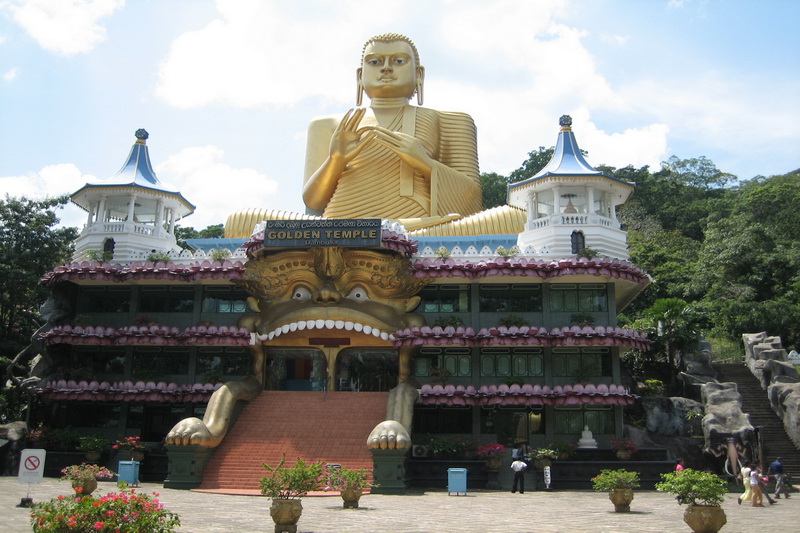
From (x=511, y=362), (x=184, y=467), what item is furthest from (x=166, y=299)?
(x=511, y=362)

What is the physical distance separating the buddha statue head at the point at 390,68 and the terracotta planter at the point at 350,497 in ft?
77.8

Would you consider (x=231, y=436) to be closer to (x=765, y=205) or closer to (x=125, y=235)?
(x=125, y=235)

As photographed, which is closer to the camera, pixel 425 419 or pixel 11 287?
pixel 425 419

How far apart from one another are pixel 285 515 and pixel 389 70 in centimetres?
2746

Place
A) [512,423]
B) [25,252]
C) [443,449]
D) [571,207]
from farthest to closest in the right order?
[25,252] → [571,207] → [512,423] → [443,449]

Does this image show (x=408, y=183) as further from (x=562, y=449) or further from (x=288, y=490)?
(x=288, y=490)

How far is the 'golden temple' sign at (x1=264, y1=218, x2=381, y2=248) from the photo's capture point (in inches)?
999

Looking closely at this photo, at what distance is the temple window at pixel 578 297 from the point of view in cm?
2683

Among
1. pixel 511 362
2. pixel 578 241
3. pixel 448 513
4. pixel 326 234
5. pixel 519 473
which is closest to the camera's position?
pixel 448 513

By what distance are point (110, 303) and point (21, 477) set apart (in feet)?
49.3

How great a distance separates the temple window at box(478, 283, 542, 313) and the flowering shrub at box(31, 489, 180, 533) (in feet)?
66.4

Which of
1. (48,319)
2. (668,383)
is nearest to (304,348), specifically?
(48,319)

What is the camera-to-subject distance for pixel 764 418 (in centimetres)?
2942

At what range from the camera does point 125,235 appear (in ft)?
97.0
